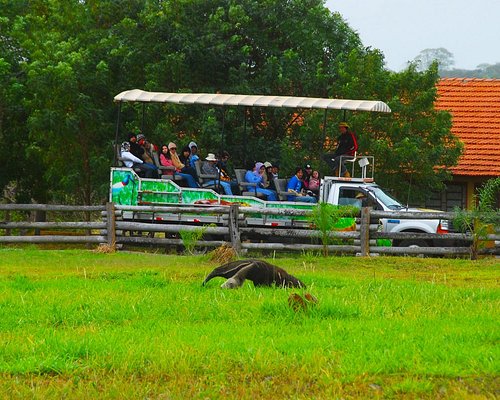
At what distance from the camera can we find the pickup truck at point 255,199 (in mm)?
24953

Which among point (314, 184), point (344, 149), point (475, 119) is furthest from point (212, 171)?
point (475, 119)

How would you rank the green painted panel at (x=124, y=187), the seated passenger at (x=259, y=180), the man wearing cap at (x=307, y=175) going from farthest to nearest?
the man wearing cap at (x=307, y=175) < the seated passenger at (x=259, y=180) < the green painted panel at (x=124, y=187)

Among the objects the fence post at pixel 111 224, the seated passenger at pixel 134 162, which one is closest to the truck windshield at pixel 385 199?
the seated passenger at pixel 134 162

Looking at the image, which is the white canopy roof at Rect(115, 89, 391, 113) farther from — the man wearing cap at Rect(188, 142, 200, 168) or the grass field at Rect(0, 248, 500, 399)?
the grass field at Rect(0, 248, 500, 399)

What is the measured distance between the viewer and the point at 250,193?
25.7m

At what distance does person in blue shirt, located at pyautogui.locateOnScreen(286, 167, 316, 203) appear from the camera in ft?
84.0

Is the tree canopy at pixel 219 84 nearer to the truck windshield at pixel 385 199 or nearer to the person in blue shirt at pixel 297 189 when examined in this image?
the person in blue shirt at pixel 297 189

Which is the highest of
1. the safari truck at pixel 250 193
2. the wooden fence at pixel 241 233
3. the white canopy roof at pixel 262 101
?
the white canopy roof at pixel 262 101

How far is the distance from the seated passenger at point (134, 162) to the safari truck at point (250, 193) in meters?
0.18

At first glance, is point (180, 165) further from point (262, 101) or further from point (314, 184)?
point (314, 184)

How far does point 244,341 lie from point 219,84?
21.5 m

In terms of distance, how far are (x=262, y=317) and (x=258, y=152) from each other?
17999 mm

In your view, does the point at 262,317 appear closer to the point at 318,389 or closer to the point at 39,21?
the point at 318,389

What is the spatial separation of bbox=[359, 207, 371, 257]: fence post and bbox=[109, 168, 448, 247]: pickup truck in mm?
993
